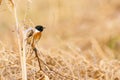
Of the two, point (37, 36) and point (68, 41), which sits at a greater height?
point (37, 36)

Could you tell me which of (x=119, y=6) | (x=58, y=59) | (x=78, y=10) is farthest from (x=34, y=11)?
(x=58, y=59)

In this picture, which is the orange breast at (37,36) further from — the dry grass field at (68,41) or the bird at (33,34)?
the dry grass field at (68,41)

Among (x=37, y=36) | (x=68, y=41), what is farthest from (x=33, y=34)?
(x=68, y=41)

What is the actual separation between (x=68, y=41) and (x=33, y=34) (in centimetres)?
471

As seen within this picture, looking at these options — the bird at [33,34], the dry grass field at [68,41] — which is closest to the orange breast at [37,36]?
the bird at [33,34]

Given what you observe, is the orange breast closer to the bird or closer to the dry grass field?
the bird

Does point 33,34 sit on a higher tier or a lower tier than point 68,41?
higher

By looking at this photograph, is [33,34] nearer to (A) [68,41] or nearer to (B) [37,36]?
(B) [37,36]

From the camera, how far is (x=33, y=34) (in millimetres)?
2600

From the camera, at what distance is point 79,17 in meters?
8.82

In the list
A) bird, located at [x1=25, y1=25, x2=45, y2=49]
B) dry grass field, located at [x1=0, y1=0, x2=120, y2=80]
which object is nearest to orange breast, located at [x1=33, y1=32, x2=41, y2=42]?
bird, located at [x1=25, y1=25, x2=45, y2=49]

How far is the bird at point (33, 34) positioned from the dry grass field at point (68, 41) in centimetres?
6

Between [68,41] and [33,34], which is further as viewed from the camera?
[68,41]

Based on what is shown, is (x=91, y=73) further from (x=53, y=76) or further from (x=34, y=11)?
(x=34, y=11)
